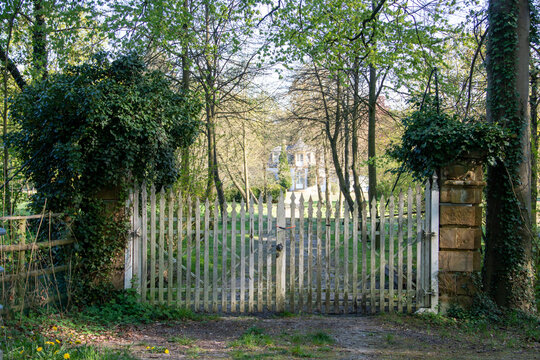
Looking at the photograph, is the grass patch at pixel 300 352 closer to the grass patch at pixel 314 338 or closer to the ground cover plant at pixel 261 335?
the ground cover plant at pixel 261 335

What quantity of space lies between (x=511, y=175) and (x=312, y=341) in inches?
142

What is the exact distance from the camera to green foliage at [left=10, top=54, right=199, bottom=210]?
5.39 meters

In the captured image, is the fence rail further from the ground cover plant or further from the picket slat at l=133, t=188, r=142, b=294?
the picket slat at l=133, t=188, r=142, b=294

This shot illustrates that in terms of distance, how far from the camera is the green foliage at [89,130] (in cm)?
539

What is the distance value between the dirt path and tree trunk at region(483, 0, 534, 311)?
965mm

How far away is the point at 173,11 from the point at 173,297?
289 inches

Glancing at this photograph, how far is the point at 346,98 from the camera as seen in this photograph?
602 inches

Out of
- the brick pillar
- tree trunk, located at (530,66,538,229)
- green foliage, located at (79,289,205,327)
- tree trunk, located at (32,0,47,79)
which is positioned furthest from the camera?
tree trunk, located at (32,0,47,79)

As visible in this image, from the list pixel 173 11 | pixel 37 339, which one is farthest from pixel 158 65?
pixel 37 339

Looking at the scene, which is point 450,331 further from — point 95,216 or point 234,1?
point 234,1

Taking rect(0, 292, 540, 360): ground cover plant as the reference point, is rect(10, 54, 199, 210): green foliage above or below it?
above

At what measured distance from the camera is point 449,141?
552 cm

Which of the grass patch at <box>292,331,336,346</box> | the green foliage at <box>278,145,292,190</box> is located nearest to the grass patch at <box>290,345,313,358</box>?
the grass patch at <box>292,331,336,346</box>

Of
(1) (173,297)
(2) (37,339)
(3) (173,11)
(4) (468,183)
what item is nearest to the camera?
(2) (37,339)
